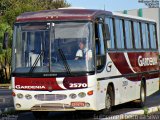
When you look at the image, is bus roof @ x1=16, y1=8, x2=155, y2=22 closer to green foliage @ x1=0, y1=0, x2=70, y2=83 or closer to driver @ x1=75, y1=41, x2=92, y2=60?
driver @ x1=75, y1=41, x2=92, y2=60

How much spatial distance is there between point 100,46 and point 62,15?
136 centimetres

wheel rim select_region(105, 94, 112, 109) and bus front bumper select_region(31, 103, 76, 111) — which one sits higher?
bus front bumper select_region(31, 103, 76, 111)

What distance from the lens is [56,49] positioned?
14820 mm

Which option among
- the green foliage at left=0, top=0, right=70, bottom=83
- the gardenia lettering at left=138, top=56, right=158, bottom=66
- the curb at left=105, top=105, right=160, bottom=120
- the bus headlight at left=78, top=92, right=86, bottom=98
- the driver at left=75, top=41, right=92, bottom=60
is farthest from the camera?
the green foliage at left=0, top=0, right=70, bottom=83

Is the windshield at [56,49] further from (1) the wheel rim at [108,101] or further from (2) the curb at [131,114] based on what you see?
(1) the wheel rim at [108,101]

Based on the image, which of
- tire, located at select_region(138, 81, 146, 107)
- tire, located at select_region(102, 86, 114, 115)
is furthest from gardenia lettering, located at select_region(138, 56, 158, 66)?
tire, located at select_region(102, 86, 114, 115)

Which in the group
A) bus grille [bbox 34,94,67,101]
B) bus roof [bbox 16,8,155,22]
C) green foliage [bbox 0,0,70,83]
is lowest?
green foliage [bbox 0,0,70,83]

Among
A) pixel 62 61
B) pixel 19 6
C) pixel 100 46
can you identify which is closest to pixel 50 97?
pixel 62 61

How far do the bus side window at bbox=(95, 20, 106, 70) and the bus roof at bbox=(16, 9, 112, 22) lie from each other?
1.25ft

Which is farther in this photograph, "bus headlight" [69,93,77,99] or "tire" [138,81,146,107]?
"tire" [138,81,146,107]

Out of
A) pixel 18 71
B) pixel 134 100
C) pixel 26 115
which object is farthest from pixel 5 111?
pixel 134 100

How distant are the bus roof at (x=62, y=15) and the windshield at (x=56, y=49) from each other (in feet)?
0.50

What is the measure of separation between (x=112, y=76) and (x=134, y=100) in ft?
11.2

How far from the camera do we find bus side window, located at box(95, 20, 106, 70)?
15125mm
